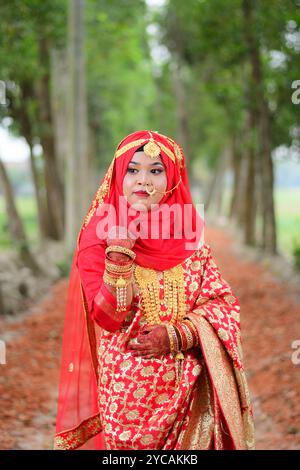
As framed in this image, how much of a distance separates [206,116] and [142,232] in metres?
30.7

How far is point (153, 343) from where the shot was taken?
108 inches

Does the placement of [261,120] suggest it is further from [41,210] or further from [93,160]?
[93,160]

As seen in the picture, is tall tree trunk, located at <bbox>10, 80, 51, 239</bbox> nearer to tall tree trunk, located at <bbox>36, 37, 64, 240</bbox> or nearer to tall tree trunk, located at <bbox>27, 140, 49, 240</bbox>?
tall tree trunk, located at <bbox>27, 140, 49, 240</bbox>

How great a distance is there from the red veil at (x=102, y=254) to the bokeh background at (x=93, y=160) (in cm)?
199

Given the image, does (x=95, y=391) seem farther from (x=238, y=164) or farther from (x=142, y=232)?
(x=238, y=164)

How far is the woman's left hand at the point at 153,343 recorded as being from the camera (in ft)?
8.98

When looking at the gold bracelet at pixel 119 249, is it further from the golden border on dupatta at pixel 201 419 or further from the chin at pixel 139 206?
the golden border on dupatta at pixel 201 419

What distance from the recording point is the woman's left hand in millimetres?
2738

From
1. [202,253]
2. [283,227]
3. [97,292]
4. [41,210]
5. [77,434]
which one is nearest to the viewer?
[97,292]

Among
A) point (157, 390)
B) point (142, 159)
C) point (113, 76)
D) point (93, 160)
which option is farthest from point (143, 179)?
point (113, 76)

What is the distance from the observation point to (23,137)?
16.2 m

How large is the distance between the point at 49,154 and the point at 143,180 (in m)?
15.3

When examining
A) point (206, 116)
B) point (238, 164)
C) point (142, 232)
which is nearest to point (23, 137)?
point (238, 164)

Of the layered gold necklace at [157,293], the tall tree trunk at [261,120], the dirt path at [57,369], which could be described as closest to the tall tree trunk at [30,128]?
the dirt path at [57,369]
